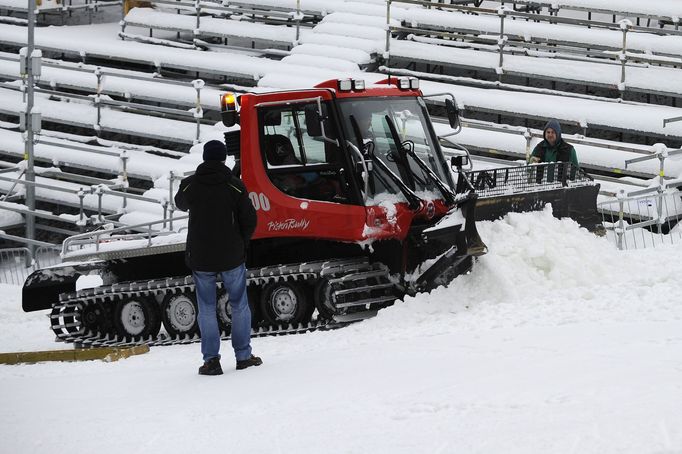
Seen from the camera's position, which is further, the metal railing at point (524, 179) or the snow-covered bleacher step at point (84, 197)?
the snow-covered bleacher step at point (84, 197)

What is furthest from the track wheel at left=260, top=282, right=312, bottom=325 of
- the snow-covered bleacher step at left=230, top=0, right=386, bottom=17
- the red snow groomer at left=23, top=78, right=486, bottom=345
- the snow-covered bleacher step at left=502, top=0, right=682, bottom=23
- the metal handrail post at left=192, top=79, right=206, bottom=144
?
the snow-covered bleacher step at left=230, top=0, right=386, bottom=17

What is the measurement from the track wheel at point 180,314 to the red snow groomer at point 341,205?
1 centimetres

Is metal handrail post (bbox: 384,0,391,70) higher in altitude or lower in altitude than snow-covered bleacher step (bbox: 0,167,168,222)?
higher

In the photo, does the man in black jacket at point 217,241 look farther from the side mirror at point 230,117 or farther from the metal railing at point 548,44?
the metal railing at point 548,44

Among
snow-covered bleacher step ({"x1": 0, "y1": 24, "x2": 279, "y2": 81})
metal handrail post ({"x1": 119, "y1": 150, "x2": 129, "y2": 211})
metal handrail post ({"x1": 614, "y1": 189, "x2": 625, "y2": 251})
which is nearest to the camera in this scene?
metal handrail post ({"x1": 614, "y1": 189, "x2": 625, "y2": 251})

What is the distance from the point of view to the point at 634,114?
2070 cm

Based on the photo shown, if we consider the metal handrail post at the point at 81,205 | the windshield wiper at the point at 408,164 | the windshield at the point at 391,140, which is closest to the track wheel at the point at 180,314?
the windshield at the point at 391,140

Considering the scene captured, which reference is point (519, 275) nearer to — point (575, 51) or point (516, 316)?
point (516, 316)

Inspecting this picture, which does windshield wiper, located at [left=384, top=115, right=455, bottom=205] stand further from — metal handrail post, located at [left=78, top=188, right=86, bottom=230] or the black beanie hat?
metal handrail post, located at [left=78, top=188, right=86, bottom=230]

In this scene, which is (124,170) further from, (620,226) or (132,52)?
(620,226)

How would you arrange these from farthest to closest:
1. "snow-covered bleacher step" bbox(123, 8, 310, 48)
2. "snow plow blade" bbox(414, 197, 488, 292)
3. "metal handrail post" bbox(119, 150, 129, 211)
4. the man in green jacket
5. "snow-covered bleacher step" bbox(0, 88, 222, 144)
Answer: "snow-covered bleacher step" bbox(123, 8, 310, 48) < "snow-covered bleacher step" bbox(0, 88, 222, 144) < "metal handrail post" bbox(119, 150, 129, 211) < the man in green jacket < "snow plow blade" bbox(414, 197, 488, 292)

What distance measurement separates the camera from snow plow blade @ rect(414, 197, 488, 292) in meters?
11.7

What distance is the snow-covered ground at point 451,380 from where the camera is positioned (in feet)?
23.6

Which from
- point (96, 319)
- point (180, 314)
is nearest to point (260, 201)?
point (180, 314)
